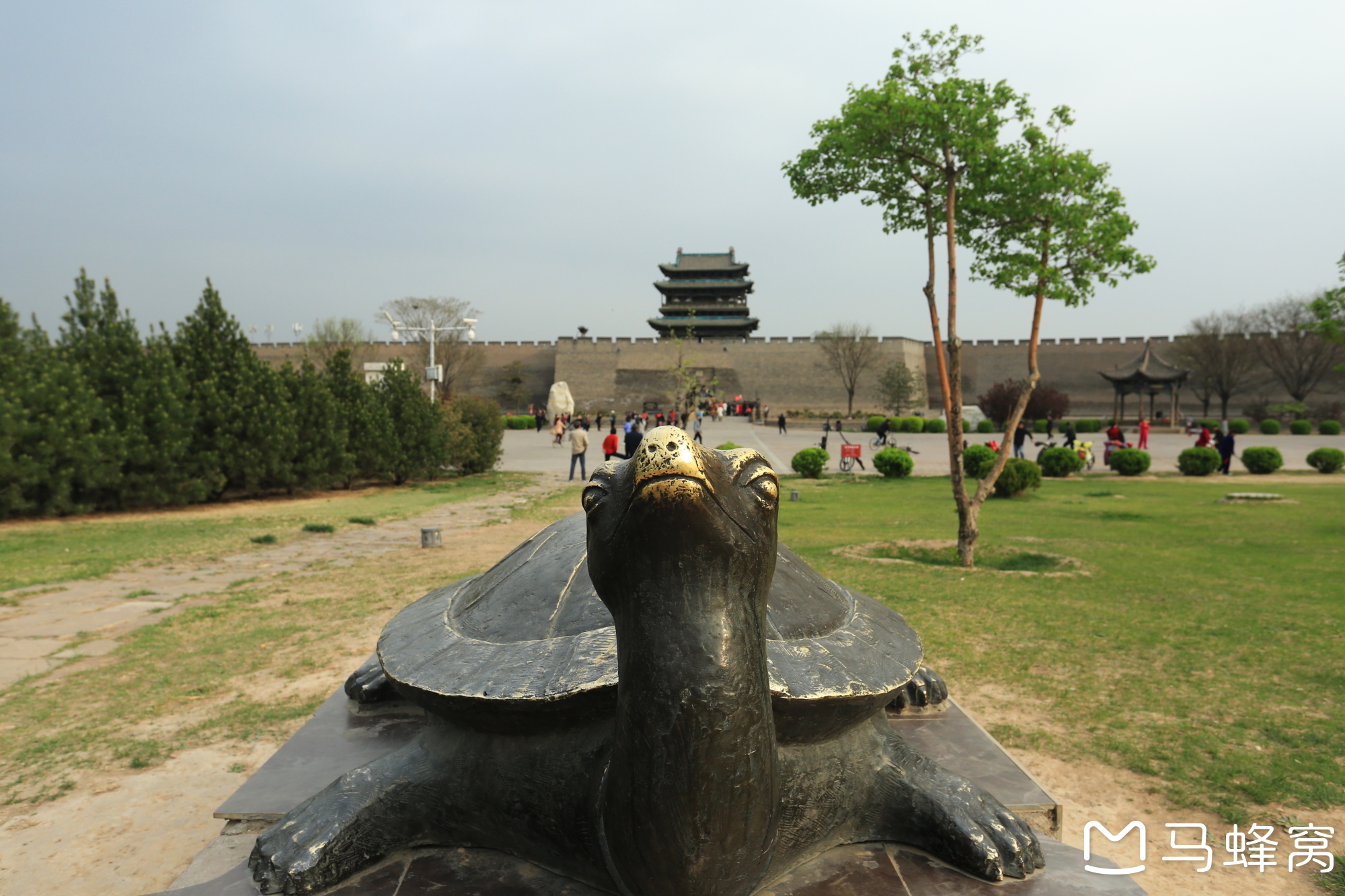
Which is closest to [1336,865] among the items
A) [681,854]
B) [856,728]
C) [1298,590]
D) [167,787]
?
[856,728]

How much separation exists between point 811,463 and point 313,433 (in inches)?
383

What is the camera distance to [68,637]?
182 inches

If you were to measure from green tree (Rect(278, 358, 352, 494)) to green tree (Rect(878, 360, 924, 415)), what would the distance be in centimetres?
3978

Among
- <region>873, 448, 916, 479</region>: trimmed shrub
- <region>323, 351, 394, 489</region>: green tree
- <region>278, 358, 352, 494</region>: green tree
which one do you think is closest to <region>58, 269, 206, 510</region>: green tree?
<region>278, 358, 352, 494</region>: green tree

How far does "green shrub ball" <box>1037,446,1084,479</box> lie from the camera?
1611 cm

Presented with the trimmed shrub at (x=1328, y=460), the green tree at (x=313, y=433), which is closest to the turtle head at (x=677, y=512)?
the green tree at (x=313, y=433)

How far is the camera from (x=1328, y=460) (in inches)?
649

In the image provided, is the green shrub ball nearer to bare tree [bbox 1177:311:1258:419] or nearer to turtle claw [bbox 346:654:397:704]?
turtle claw [bbox 346:654:397:704]

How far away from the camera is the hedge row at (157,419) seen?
31.4 ft

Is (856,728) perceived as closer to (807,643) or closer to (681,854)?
(807,643)

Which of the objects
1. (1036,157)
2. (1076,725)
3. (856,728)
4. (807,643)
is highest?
(1036,157)

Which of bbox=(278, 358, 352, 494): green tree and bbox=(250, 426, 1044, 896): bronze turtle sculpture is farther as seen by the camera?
bbox=(278, 358, 352, 494): green tree

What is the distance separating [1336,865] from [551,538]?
2.64 metres

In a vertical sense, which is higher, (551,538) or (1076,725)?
(551,538)
